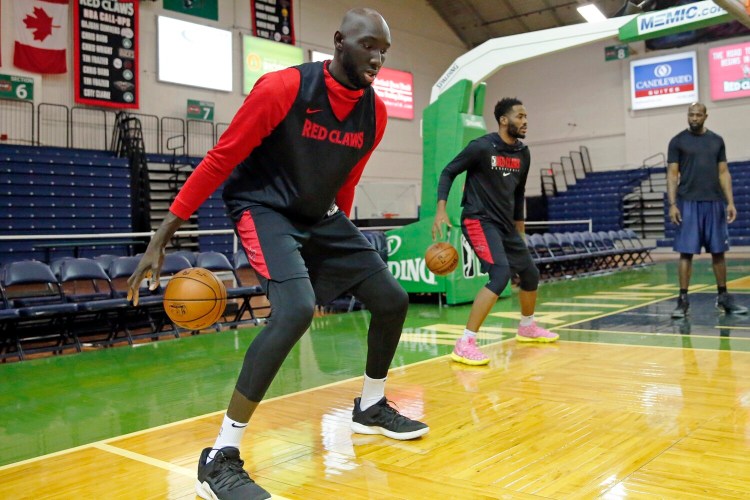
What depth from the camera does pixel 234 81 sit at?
1844cm

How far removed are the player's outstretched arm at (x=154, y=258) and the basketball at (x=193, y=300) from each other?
11.2 inches

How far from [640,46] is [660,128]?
2.89m

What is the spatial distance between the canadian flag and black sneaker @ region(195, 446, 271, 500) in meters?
14.7

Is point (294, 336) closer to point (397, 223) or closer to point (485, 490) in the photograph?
point (485, 490)

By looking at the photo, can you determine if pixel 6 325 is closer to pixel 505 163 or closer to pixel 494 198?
pixel 494 198

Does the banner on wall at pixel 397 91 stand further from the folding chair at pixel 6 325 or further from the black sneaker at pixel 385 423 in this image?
the black sneaker at pixel 385 423

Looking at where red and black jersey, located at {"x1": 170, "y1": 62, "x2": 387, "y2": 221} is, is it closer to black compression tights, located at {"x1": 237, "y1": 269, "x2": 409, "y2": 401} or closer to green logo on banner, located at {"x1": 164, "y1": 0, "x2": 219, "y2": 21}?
black compression tights, located at {"x1": 237, "y1": 269, "x2": 409, "y2": 401}

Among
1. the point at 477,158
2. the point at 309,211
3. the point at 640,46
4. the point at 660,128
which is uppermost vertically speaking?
the point at 640,46

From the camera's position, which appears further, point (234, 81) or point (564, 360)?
point (234, 81)

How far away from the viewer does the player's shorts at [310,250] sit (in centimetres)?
270

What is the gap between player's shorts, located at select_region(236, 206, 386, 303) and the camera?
270 centimetres

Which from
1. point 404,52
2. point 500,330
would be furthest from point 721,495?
point 404,52

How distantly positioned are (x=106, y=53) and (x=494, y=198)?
13380 millimetres

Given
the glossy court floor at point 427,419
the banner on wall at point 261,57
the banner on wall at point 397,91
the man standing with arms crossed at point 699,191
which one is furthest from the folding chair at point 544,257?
the banner on wall at point 397,91
